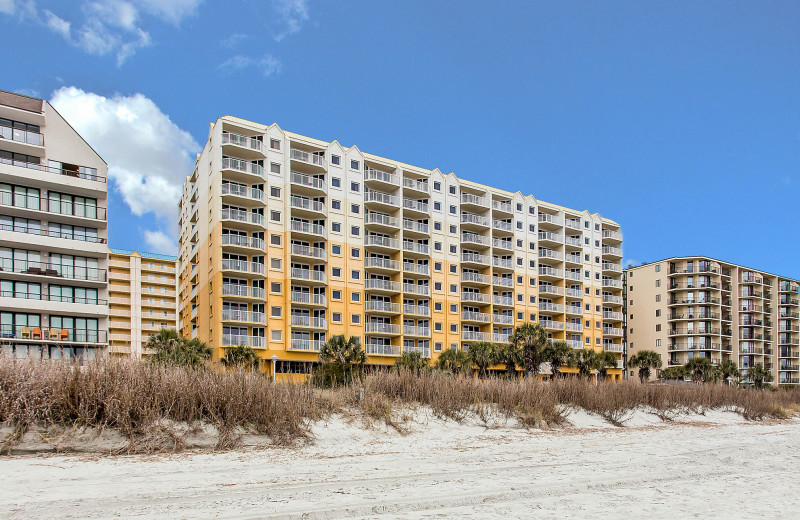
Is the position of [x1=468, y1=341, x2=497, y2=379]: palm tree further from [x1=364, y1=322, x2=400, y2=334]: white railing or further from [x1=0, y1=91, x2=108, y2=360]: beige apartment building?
[x1=0, y1=91, x2=108, y2=360]: beige apartment building

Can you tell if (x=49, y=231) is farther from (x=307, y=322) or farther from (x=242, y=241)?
(x=307, y=322)

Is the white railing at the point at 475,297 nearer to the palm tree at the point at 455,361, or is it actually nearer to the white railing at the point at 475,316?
the white railing at the point at 475,316

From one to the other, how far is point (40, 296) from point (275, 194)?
2232cm

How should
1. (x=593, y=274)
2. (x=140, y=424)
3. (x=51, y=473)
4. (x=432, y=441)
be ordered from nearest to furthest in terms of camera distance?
(x=51, y=473), (x=140, y=424), (x=432, y=441), (x=593, y=274)

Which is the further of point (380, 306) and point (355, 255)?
point (380, 306)

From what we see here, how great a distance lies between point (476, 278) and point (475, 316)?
15.3 feet

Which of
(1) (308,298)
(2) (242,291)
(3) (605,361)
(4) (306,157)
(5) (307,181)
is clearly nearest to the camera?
(2) (242,291)

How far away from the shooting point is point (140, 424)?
1702cm

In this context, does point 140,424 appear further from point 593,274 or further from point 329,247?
point 593,274

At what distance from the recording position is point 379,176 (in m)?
66.2

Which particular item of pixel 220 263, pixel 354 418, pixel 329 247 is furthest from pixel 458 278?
pixel 354 418

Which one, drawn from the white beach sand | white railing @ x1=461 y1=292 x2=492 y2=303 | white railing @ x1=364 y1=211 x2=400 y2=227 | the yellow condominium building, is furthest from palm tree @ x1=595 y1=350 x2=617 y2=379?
the white beach sand

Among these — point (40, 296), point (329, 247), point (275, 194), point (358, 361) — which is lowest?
point (358, 361)

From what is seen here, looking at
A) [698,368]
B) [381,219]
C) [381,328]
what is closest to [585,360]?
[698,368]
